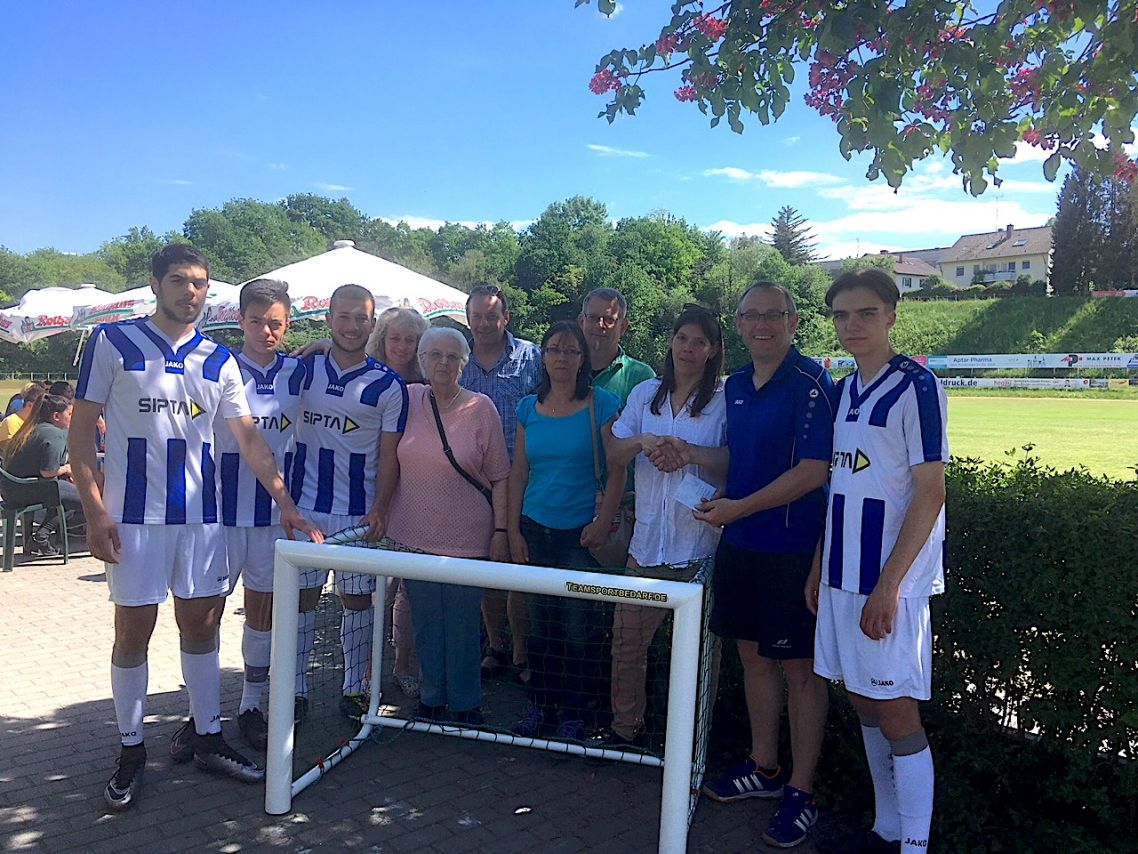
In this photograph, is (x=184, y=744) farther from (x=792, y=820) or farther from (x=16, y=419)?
(x=16, y=419)

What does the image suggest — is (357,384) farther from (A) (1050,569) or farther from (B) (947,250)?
(B) (947,250)

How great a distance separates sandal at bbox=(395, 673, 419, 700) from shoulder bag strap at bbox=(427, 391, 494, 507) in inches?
54.4

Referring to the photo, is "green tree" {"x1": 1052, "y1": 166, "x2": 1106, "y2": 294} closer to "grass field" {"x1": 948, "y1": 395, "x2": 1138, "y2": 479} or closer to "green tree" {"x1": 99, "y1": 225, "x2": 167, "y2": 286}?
"grass field" {"x1": 948, "y1": 395, "x2": 1138, "y2": 479}

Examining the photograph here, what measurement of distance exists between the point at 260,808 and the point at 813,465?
2778 mm

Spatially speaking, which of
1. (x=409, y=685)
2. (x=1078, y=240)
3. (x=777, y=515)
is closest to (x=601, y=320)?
(x=777, y=515)

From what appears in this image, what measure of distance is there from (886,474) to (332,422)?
2.70m

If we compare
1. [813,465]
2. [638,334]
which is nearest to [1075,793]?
[813,465]

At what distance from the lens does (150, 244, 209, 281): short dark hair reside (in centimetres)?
352

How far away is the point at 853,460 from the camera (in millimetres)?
2963

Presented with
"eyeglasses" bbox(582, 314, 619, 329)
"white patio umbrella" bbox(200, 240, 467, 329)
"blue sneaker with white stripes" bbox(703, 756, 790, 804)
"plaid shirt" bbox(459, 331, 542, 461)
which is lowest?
"blue sneaker with white stripes" bbox(703, 756, 790, 804)

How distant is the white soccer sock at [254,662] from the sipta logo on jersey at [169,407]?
50.6 inches

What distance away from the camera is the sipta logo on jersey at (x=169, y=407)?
345 cm

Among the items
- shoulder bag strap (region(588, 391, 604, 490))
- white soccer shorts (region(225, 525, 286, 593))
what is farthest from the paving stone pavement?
shoulder bag strap (region(588, 391, 604, 490))

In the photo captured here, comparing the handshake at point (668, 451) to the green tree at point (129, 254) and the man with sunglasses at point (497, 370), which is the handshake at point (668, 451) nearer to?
the man with sunglasses at point (497, 370)
